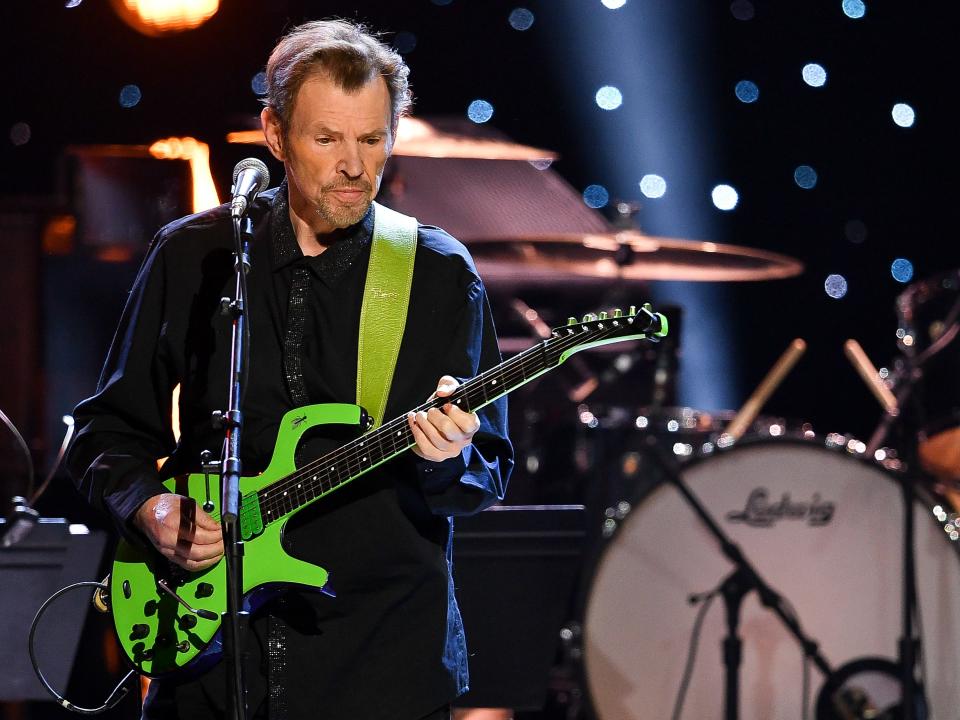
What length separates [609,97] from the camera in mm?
6102

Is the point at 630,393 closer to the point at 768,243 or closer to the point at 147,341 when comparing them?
the point at 768,243

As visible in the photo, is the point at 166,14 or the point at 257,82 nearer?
the point at 166,14

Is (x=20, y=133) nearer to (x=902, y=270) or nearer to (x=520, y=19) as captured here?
(x=520, y=19)

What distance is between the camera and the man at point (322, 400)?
217cm

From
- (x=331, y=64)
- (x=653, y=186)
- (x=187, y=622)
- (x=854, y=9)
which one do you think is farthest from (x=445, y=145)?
(x=187, y=622)

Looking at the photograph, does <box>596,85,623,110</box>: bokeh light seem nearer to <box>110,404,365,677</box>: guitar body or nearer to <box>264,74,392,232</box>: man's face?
<box>264,74,392,232</box>: man's face

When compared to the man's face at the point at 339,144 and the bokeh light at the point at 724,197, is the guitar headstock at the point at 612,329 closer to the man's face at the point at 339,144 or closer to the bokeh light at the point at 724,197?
the man's face at the point at 339,144

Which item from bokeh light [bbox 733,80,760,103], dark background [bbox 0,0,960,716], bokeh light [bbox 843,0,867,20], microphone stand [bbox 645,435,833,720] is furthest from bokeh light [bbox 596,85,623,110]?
microphone stand [bbox 645,435,833,720]

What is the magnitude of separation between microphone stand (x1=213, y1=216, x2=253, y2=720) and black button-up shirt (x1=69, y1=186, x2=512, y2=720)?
0.89 feet

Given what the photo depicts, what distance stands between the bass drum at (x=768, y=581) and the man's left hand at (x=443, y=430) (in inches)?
88.0

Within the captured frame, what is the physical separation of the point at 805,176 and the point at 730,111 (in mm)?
544

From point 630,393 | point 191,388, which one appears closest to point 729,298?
point 630,393

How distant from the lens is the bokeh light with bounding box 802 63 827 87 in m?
6.19

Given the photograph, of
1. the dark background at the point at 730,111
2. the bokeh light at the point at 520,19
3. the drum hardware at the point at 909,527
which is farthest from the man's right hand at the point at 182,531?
the bokeh light at the point at 520,19
